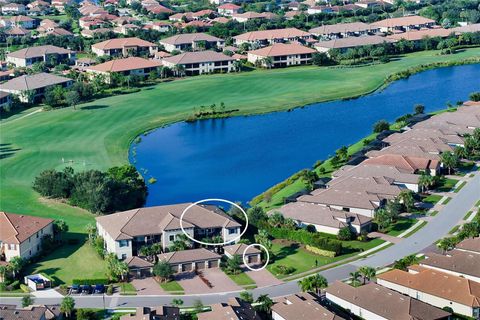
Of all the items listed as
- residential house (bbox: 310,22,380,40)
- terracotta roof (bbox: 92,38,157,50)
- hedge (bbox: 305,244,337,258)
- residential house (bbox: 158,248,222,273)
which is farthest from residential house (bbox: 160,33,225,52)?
residential house (bbox: 158,248,222,273)

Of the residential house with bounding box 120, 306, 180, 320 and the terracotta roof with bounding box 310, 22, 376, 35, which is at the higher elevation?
the terracotta roof with bounding box 310, 22, 376, 35

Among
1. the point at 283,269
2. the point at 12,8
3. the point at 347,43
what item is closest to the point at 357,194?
the point at 283,269

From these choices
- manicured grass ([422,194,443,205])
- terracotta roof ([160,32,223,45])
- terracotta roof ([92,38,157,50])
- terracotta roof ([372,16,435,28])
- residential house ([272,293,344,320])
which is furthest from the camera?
terracotta roof ([372,16,435,28])

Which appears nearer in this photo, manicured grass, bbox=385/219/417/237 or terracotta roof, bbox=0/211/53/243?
terracotta roof, bbox=0/211/53/243

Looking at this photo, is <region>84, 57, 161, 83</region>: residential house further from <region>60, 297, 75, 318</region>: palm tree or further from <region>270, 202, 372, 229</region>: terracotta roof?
<region>60, 297, 75, 318</region>: palm tree

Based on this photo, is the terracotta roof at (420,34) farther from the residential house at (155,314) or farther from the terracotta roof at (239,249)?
the residential house at (155,314)

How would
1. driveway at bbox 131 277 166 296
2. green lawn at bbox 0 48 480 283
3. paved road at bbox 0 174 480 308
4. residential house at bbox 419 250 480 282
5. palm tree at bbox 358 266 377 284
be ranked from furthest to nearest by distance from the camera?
green lawn at bbox 0 48 480 283, driveway at bbox 131 277 166 296, residential house at bbox 419 250 480 282, palm tree at bbox 358 266 377 284, paved road at bbox 0 174 480 308

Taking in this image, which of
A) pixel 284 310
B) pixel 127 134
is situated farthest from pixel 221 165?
pixel 284 310
